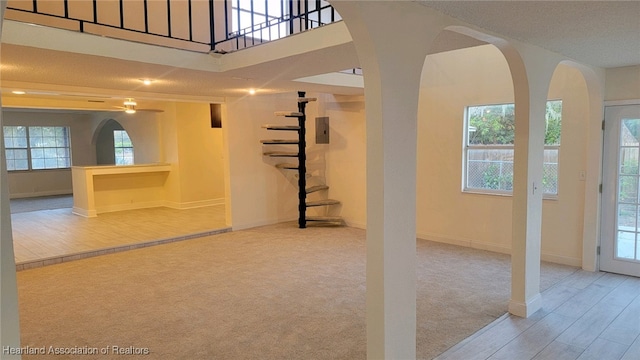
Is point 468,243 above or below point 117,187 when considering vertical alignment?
below

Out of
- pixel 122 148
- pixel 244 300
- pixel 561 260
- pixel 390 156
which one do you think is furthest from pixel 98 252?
pixel 122 148

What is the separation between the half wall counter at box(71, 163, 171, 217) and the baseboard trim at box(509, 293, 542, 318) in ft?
23.0

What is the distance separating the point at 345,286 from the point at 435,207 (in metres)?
2.29

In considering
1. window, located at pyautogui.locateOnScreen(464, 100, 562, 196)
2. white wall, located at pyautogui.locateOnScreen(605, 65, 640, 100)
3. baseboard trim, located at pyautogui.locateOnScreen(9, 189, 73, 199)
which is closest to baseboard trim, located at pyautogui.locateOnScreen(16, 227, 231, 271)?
window, located at pyautogui.locateOnScreen(464, 100, 562, 196)

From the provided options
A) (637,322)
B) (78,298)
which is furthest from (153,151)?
(637,322)

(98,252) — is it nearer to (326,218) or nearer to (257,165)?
(257,165)

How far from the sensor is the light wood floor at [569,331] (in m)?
2.72

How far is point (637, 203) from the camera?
165 inches

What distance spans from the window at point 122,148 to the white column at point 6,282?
11.2 meters

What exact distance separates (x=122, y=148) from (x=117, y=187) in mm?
3880

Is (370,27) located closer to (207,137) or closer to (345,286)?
(345,286)

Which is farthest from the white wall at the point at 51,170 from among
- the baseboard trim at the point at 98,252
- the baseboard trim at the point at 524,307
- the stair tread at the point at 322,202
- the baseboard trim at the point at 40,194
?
the baseboard trim at the point at 524,307

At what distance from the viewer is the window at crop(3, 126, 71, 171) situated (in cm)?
1075

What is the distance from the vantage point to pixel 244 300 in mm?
3680
